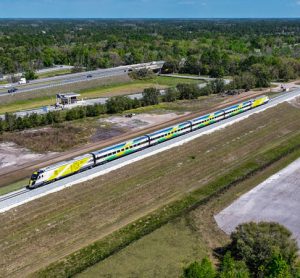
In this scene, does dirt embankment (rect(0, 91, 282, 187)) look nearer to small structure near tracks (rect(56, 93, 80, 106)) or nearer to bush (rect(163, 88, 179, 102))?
bush (rect(163, 88, 179, 102))

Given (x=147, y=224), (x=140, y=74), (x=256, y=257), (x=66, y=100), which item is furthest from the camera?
(x=140, y=74)

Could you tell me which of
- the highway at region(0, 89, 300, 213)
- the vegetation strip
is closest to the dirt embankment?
the highway at region(0, 89, 300, 213)

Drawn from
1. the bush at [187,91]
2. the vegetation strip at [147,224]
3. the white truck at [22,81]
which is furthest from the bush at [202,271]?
the white truck at [22,81]

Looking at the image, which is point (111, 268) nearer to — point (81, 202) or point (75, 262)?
point (75, 262)

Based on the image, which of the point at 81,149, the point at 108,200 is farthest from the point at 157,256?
the point at 81,149

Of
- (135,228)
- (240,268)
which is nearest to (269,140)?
(135,228)

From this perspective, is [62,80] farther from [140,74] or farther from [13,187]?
A: [13,187]
